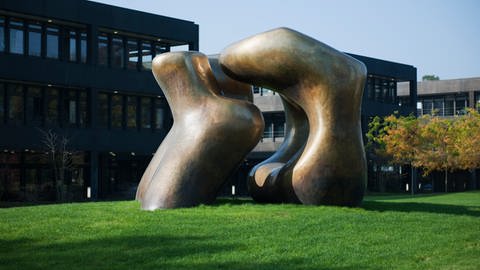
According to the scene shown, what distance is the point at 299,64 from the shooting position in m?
18.8

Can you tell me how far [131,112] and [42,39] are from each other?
751cm

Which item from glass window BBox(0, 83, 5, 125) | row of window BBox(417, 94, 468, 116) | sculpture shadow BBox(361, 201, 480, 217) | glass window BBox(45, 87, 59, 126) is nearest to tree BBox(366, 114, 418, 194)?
row of window BBox(417, 94, 468, 116)

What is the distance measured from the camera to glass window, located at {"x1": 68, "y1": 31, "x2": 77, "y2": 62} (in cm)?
4350

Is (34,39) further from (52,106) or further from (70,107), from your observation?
(70,107)

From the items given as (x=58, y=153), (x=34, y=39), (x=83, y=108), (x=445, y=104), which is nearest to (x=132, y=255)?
(x=58, y=153)

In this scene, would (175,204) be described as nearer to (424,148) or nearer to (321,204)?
(321,204)

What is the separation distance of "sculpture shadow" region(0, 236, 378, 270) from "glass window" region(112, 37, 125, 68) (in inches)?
1276

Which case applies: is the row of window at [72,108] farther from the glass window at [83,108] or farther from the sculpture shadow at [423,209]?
the sculpture shadow at [423,209]

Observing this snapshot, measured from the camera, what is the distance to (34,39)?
4197cm

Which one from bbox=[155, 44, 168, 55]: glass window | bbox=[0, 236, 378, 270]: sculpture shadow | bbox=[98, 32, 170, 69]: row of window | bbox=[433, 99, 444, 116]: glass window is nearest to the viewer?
bbox=[0, 236, 378, 270]: sculpture shadow

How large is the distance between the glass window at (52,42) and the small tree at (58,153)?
4320mm

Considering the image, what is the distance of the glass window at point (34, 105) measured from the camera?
4206 centimetres

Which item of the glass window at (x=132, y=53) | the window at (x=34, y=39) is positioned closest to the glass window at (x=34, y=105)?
the window at (x=34, y=39)

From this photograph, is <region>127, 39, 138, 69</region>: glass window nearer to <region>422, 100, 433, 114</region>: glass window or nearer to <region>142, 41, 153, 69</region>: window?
<region>142, 41, 153, 69</region>: window
